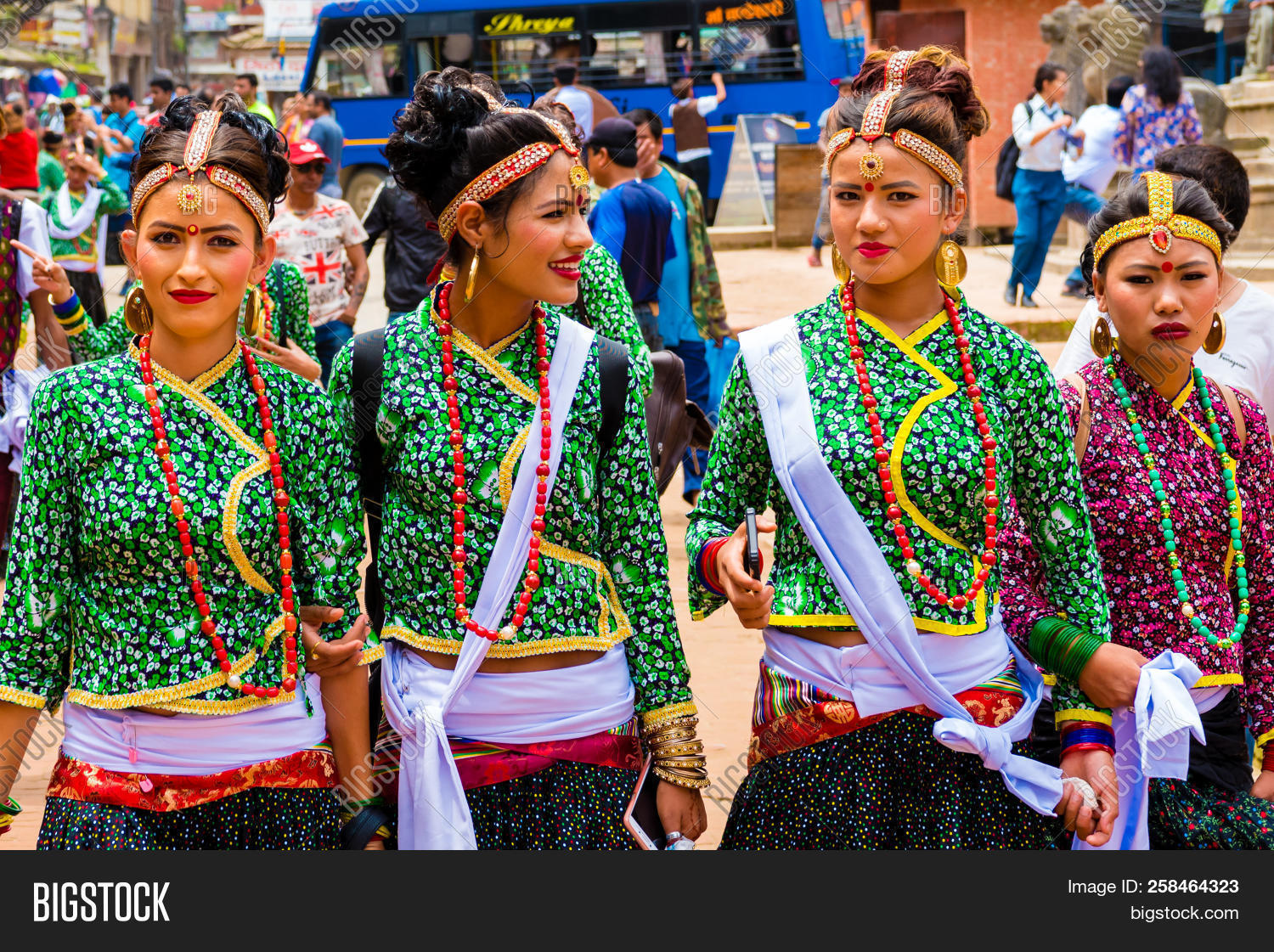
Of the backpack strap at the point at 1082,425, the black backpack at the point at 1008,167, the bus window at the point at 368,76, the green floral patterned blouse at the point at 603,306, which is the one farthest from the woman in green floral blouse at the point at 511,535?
the bus window at the point at 368,76

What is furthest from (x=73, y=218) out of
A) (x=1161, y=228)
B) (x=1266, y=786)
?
(x=1266, y=786)

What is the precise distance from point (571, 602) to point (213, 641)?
0.61m

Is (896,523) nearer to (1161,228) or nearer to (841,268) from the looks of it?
(841,268)

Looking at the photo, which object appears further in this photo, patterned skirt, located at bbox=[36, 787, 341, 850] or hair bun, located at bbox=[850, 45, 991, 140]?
hair bun, located at bbox=[850, 45, 991, 140]

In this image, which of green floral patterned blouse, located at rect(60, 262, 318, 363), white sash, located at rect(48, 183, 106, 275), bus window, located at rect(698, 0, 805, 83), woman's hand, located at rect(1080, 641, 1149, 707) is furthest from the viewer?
bus window, located at rect(698, 0, 805, 83)

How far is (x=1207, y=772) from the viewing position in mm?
2699

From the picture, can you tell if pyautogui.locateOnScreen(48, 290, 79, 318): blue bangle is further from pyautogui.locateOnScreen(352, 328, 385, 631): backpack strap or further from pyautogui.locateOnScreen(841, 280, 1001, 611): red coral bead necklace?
pyautogui.locateOnScreen(841, 280, 1001, 611): red coral bead necklace

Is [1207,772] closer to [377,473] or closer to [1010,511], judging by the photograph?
[1010,511]

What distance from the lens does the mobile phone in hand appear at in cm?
233

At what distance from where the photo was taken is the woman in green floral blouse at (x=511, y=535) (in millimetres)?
2447

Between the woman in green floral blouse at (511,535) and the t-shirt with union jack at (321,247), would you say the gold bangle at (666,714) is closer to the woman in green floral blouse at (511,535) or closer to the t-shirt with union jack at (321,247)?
the woman in green floral blouse at (511,535)

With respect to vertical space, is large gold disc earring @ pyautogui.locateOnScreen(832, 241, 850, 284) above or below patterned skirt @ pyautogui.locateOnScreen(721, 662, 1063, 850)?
above

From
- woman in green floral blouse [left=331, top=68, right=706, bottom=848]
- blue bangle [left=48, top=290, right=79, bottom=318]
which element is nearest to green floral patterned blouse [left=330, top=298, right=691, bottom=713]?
woman in green floral blouse [left=331, top=68, right=706, bottom=848]

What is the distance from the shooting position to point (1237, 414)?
288cm
